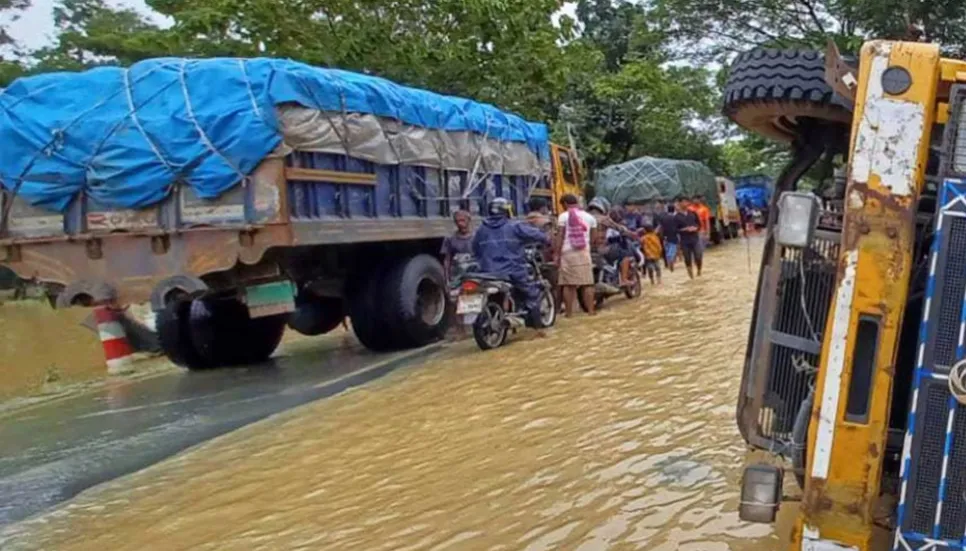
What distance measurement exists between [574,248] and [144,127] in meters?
→ 5.06

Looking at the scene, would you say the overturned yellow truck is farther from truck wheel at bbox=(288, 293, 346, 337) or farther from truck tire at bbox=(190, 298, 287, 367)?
truck wheel at bbox=(288, 293, 346, 337)

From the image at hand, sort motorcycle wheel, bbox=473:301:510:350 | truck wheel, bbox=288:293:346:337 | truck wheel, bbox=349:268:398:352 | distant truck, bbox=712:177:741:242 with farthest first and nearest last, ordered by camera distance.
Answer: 1. distant truck, bbox=712:177:741:242
2. truck wheel, bbox=288:293:346:337
3. truck wheel, bbox=349:268:398:352
4. motorcycle wheel, bbox=473:301:510:350

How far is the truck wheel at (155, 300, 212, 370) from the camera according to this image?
391 inches

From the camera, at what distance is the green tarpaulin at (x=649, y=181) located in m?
26.4

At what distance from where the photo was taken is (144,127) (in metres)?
8.02

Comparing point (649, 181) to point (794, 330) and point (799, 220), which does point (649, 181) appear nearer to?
point (794, 330)

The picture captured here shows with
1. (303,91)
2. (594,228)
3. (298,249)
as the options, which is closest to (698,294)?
(594,228)

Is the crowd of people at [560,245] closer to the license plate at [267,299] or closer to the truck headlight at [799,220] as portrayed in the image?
the license plate at [267,299]

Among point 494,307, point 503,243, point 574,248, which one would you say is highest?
point 503,243

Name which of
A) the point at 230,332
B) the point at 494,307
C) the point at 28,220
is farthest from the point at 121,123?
the point at 494,307

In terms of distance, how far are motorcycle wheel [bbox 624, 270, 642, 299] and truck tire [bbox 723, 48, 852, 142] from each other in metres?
9.88

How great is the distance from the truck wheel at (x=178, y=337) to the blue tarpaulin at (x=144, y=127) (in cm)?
196

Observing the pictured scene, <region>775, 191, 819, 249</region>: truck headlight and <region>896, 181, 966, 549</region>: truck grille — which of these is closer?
<region>896, 181, 966, 549</region>: truck grille

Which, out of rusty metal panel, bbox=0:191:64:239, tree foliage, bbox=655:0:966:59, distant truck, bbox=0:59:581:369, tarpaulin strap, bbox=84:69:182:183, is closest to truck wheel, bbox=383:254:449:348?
distant truck, bbox=0:59:581:369
